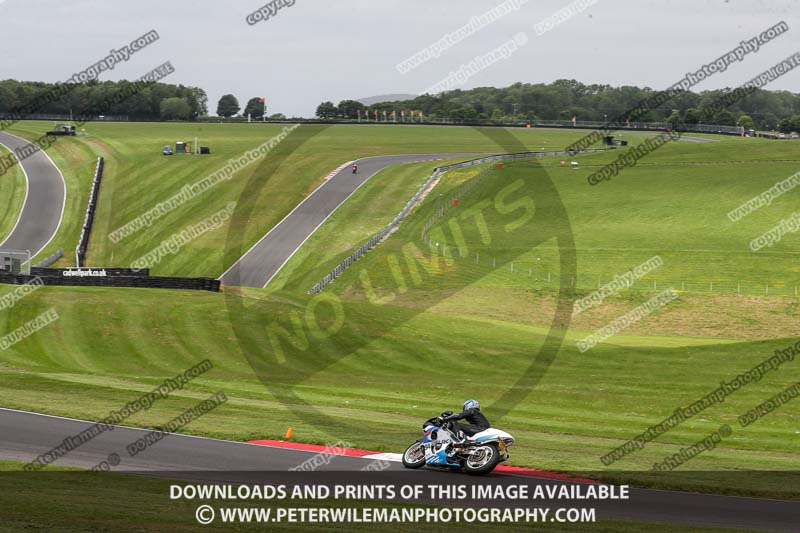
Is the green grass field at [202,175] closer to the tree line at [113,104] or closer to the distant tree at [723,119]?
the tree line at [113,104]

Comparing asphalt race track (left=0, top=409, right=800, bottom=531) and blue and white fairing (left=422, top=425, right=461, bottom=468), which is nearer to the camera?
asphalt race track (left=0, top=409, right=800, bottom=531)

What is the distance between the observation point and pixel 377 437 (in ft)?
84.6

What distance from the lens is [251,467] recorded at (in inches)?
844

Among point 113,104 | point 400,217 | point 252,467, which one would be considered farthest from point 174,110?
point 252,467

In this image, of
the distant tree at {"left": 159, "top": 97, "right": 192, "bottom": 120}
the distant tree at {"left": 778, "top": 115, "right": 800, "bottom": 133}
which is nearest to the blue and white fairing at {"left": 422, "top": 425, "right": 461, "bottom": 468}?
the distant tree at {"left": 778, "top": 115, "right": 800, "bottom": 133}

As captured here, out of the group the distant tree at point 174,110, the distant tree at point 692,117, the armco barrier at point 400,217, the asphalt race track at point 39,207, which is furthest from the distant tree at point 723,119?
the asphalt race track at point 39,207

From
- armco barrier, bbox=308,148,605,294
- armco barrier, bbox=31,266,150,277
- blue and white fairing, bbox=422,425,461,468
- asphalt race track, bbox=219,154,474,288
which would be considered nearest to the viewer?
→ blue and white fairing, bbox=422,425,461,468

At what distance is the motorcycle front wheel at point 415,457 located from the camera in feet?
71.7

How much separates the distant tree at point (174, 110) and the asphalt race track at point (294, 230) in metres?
92.0

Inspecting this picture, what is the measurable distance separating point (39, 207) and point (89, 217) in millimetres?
6883

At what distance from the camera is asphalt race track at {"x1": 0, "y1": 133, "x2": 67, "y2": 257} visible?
7562cm

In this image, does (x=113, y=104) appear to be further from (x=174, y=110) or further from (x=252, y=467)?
(x=252, y=467)

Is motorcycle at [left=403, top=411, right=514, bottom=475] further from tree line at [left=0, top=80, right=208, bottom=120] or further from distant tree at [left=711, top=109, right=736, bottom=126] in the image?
distant tree at [left=711, top=109, right=736, bottom=126]

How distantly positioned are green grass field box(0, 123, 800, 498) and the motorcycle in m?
1.98
